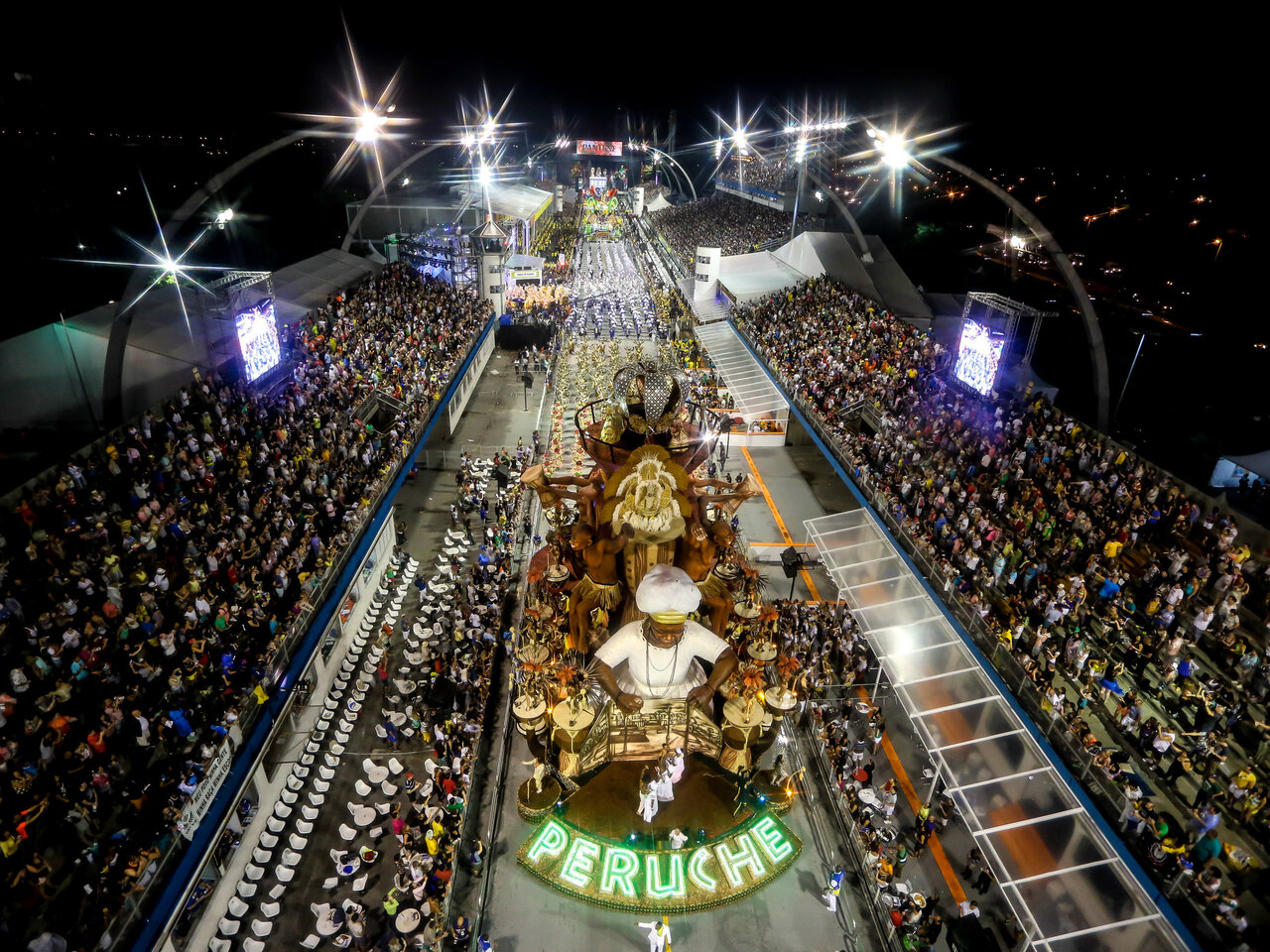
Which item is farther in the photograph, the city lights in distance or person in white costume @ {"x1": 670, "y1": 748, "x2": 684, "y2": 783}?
the city lights in distance

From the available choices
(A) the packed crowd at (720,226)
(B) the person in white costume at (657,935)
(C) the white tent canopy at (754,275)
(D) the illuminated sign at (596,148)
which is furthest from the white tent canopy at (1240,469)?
(D) the illuminated sign at (596,148)

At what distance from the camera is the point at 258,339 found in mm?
20781

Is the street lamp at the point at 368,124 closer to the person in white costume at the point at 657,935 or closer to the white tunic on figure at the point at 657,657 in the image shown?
the white tunic on figure at the point at 657,657

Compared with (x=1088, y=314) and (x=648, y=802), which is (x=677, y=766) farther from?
(x=1088, y=314)

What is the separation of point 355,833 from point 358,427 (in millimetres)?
13183

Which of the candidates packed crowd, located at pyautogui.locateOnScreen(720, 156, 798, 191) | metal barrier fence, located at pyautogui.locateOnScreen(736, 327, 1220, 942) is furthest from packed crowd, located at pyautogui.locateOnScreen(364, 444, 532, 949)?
packed crowd, located at pyautogui.locateOnScreen(720, 156, 798, 191)

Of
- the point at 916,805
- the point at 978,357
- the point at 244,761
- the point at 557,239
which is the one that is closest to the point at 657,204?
the point at 557,239

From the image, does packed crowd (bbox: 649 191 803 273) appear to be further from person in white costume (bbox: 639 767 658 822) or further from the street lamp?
person in white costume (bbox: 639 767 658 822)

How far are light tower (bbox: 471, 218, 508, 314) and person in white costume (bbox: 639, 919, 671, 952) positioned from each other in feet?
123

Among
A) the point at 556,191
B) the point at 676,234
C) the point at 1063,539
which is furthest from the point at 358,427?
the point at 556,191

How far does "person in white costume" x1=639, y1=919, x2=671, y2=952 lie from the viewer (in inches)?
366

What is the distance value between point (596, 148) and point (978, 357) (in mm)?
115469

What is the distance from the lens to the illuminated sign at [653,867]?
999 centimetres

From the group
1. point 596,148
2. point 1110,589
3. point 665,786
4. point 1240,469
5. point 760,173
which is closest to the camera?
point 665,786
